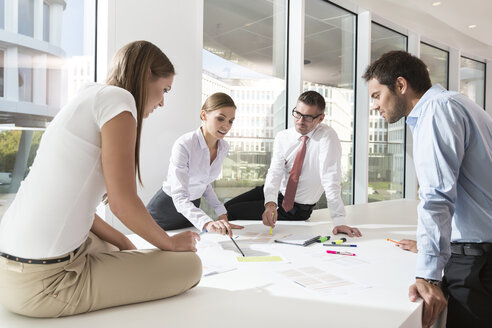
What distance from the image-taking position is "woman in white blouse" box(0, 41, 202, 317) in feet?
3.60

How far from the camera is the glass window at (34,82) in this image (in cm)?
268

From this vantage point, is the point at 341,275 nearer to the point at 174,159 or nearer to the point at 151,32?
the point at 174,159

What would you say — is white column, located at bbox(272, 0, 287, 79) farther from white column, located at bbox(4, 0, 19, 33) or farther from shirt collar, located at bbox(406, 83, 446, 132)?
shirt collar, located at bbox(406, 83, 446, 132)

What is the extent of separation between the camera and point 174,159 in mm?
2496

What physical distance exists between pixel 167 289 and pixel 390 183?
18.6 feet

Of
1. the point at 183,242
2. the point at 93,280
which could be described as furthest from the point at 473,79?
the point at 93,280

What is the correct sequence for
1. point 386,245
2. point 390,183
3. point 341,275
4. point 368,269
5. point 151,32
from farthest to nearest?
point 390,183 < point 151,32 < point 386,245 < point 368,269 < point 341,275

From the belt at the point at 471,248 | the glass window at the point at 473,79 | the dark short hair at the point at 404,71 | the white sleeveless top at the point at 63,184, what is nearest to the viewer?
the white sleeveless top at the point at 63,184

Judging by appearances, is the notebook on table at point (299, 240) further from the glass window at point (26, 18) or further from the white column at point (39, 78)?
the glass window at point (26, 18)

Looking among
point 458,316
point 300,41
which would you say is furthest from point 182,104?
point 458,316

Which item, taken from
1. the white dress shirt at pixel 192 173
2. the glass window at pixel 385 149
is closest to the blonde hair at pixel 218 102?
the white dress shirt at pixel 192 173

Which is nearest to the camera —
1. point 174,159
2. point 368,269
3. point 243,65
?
point 368,269

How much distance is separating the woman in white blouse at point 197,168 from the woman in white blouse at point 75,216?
103 centimetres

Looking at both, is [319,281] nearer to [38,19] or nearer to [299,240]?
[299,240]
